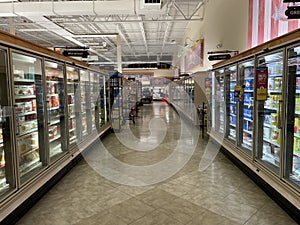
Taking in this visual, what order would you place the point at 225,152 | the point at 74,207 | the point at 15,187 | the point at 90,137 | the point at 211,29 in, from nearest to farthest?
the point at 15,187 < the point at 74,207 < the point at 225,152 < the point at 90,137 < the point at 211,29

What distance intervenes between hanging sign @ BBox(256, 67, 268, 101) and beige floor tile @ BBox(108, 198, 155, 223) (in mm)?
2375

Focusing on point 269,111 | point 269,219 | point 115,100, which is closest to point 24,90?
point 269,219

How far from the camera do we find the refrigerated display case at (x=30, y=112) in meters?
3.62

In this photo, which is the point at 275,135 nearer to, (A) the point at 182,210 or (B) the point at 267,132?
(B) the point at 267,132

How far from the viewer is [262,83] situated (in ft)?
12.2

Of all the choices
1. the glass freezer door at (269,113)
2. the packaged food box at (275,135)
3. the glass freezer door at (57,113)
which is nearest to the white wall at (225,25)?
the glass freezer door at (269,113)

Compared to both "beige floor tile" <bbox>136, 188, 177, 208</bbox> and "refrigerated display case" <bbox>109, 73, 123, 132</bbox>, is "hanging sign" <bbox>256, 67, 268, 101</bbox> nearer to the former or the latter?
"beige floor tile" <bbox>136, 188, 177, 208</bbox>

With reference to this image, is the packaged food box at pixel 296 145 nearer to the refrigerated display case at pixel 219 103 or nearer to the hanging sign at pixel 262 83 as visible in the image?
the hanging sign at pixel 262 83

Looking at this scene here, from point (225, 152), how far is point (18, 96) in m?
4.36

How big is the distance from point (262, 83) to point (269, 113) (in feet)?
1.98

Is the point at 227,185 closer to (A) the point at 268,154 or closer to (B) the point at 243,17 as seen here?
(A) the point at 268,154

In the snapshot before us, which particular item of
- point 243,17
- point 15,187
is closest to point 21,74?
point 15,187

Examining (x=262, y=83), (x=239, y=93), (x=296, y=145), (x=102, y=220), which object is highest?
(x=262, y=83)

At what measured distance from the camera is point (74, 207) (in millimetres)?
3131
